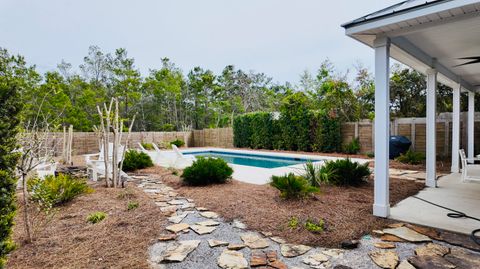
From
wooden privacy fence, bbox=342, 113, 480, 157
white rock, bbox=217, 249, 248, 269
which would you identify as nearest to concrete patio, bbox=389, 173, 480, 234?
white rock, bbox=217, 249, 248, 269

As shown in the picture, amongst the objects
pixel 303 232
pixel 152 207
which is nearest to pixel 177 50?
pixel 152 207

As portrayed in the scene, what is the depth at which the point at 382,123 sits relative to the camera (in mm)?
3734

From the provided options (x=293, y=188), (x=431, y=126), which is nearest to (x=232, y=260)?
(x=293, y=188)

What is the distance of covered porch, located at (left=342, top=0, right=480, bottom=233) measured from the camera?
3279mm

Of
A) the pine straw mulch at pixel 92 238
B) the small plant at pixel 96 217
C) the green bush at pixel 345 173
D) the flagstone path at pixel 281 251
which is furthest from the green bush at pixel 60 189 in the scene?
the green bush at pixel 345 173

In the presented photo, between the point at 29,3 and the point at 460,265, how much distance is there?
13557 millimetres

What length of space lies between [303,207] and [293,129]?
35.4 feet

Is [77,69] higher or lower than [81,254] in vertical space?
higher

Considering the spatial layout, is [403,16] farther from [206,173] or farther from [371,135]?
[371,135]

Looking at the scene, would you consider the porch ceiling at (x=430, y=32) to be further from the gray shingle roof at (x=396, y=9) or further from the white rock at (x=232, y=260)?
the white rock at (x=232, y=260)

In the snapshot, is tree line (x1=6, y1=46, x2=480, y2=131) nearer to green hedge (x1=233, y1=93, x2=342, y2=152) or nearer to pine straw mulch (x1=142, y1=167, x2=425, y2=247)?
green hedge (x1=233, y1=93, x2=342, y2=152)

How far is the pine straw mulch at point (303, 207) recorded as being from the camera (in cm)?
323

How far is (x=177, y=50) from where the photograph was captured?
24812 millimetres

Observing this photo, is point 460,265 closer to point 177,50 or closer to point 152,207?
point 152,207
